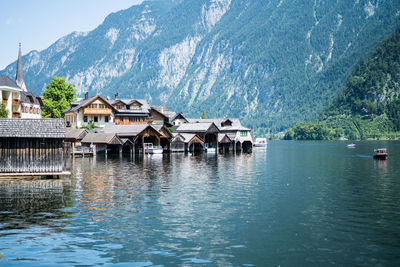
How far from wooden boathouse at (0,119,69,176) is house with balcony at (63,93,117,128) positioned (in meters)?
80.9

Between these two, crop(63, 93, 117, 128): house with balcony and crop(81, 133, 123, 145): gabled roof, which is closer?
crop(81, 133, 123, 145): gabled roof

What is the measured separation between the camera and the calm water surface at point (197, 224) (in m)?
23.1

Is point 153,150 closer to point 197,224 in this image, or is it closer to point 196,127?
point 196,127

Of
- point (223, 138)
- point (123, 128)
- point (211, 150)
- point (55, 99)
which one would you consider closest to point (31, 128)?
point (123, 128)

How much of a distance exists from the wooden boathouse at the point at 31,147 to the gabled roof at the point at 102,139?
62.6 meters

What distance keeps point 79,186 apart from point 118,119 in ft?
300

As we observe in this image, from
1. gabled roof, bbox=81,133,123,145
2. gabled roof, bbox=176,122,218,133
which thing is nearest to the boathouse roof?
gabled roof, bbox=81,133,123,145

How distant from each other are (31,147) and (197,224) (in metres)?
26.3

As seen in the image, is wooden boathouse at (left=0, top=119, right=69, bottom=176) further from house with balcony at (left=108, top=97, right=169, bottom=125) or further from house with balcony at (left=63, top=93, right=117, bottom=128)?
house with balcony at (left=108, top=97, right=169, bottom=125)

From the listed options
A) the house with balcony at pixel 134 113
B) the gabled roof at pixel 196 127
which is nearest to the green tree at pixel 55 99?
the house with balcony at pixel 134 113

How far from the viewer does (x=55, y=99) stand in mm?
137125

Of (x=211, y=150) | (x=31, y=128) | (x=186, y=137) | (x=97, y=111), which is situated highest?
(x=97, y=111)

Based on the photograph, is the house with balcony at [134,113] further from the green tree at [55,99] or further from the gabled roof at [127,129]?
the green tree at [55,99]

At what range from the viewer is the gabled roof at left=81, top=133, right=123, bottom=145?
11288 cm
